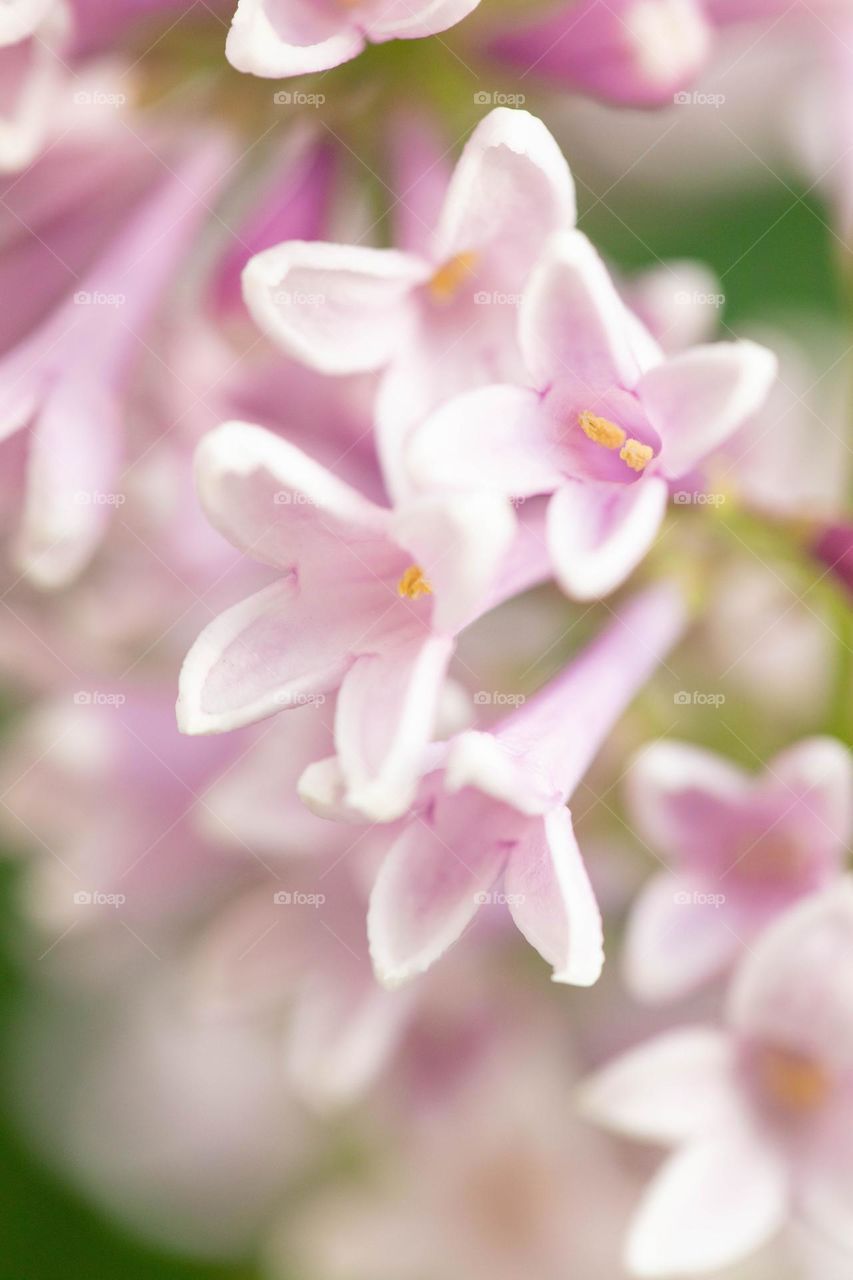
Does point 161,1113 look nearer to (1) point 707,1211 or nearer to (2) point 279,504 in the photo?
(1) point 707,1211

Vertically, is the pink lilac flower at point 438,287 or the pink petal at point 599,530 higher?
the pink lilac flower at point 438,287

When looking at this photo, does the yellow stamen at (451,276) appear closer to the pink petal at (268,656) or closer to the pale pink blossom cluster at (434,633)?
the pale pink blossom cluster at (434,633)

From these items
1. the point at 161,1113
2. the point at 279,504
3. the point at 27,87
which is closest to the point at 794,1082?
the point at 279,504

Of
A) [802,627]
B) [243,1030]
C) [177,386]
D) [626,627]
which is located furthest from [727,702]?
[243,1030]

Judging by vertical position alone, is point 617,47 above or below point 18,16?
below

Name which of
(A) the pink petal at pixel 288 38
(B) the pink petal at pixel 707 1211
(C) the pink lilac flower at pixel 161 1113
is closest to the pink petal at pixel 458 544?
(A) the pink petal at pixel 288 38

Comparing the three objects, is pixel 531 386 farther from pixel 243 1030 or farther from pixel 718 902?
pixel 243 1030
